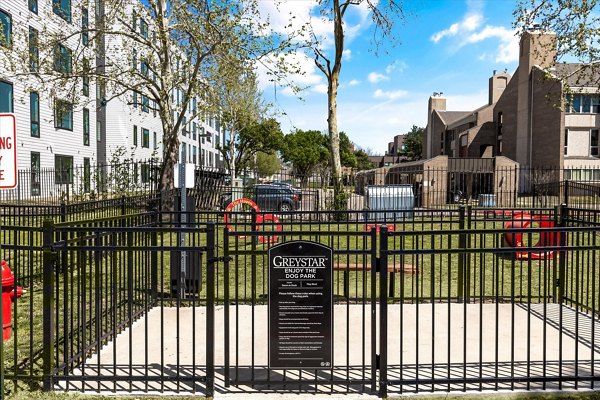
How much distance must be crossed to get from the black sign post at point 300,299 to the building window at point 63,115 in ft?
69.0

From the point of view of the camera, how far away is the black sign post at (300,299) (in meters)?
4.66

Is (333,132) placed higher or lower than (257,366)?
higher

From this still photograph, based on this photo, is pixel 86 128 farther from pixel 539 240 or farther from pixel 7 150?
pixel 7 150

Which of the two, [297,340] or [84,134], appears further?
[84,134]

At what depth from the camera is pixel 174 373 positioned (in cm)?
522

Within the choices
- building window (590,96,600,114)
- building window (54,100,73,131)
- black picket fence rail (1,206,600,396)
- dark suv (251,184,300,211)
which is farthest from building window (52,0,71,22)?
building window (590,96,600,114)

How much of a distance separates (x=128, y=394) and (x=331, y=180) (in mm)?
19012

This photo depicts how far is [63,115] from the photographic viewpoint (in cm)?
3038

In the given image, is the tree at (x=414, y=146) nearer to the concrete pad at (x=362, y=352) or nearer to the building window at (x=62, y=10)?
the building window at (x=62, y=10)

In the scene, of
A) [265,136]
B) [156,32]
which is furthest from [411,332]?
[265,136]

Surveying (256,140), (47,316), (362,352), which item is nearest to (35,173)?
(47,316)

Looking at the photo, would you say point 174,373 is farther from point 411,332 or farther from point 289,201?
point 289,201

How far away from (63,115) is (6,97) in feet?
12.3

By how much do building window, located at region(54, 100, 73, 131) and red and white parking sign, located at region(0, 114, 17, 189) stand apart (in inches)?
791
